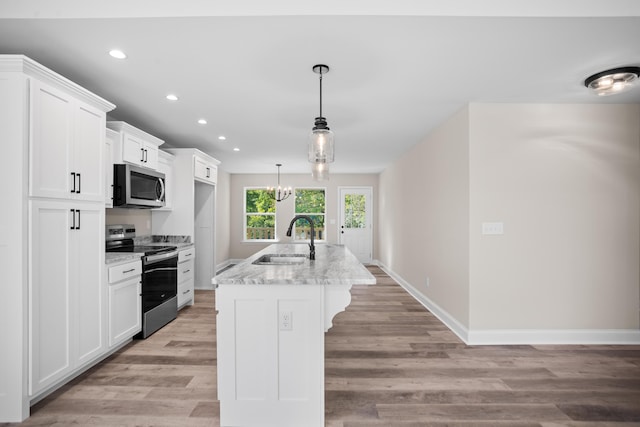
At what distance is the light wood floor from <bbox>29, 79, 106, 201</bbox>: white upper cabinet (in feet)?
4.69

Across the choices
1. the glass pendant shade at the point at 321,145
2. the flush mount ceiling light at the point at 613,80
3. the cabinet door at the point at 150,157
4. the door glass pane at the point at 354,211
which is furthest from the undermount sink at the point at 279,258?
the door glass pane at the point at 354,211

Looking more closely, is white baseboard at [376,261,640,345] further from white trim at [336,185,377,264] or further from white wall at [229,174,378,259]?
white wall at [229,174,378,259]

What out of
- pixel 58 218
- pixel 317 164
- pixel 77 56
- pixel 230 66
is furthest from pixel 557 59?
pixel 58 218

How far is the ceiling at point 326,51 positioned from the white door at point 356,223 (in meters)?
4.67

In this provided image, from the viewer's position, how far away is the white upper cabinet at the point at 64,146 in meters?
2.04

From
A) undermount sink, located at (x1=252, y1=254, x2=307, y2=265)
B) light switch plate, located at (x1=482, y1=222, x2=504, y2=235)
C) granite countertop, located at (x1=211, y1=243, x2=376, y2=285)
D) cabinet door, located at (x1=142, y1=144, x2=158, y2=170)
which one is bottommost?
undermount sink, located at (x1=252, y1=254, x2=307, y2=265)

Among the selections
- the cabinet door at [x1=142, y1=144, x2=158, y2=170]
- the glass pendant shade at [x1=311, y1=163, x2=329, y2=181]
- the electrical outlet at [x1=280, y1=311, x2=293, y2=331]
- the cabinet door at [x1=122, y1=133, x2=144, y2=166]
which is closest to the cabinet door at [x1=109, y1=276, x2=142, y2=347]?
the cabinet door at [x1=122, y1=133, x2=144, y2=166]

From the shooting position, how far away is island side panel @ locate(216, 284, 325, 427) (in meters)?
1.88

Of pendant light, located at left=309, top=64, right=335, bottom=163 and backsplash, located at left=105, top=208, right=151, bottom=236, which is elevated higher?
pendant light, located at left=309, top=64, right=335, bottom=163

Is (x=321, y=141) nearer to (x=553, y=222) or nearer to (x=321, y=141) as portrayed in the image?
(x=321, y=141)

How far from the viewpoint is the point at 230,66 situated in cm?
241

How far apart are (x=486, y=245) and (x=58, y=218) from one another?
3578mm

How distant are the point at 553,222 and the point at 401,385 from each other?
221 centimetres

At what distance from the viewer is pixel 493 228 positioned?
3156 mm
